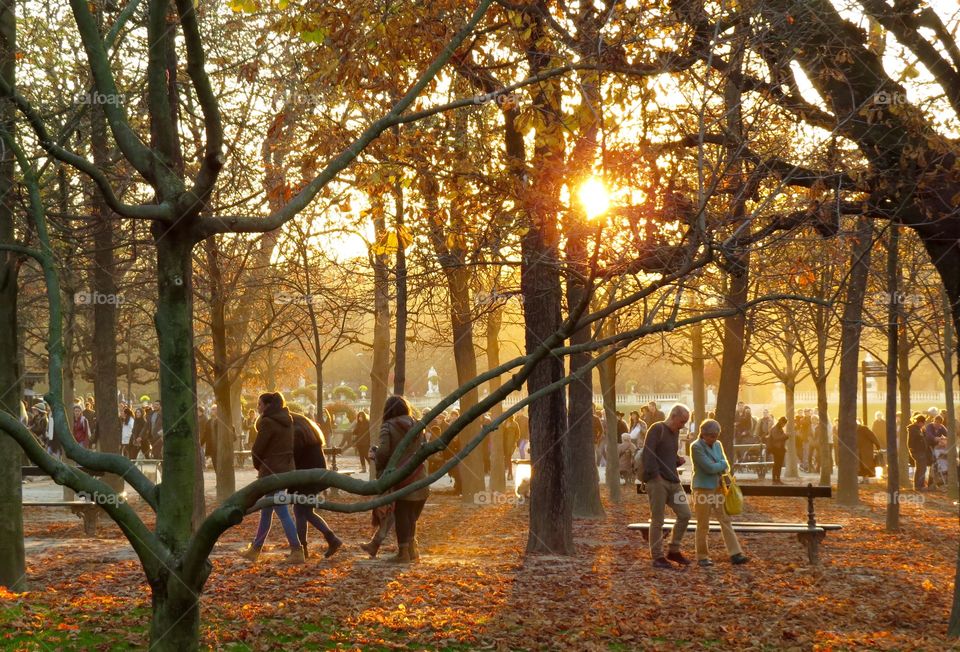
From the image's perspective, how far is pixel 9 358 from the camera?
10.2m

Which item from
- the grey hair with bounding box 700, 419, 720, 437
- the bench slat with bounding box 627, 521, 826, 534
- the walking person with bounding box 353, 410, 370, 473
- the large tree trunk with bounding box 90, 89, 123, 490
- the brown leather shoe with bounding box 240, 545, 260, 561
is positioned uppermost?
the large tree trunk with bounding box 90, 89, 123, 490

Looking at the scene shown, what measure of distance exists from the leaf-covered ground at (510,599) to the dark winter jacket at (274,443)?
106 cm

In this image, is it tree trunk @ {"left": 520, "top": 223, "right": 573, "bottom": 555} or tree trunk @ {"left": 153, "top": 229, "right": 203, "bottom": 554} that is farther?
tree trunk @ {"left": 520, "top": 223, "right": 573, "bottom": 555}

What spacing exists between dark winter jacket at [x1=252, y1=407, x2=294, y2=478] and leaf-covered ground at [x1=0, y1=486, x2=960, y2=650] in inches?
41.9

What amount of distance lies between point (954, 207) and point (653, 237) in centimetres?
314

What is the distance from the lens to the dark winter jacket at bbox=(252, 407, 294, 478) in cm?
1278

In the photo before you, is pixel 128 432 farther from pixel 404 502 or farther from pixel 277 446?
pixel 404 502

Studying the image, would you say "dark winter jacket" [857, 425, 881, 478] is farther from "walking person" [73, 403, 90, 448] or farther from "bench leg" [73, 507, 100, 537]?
"walking person" [73, 403, 90, 448]

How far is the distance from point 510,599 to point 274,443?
3485 millimetres

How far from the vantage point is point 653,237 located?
870cm

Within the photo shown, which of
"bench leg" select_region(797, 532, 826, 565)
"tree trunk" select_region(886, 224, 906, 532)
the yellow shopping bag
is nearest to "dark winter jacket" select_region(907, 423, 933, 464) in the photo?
"tree trunk" select_region(886, 224, 906, 532)

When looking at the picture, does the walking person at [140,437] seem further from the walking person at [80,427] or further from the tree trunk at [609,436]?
the tree trunk at [609,436]

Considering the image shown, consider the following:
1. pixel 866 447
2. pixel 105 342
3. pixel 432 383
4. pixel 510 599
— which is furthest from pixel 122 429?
pixel 432 383

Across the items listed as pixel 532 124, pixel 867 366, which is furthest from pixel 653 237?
pixel 867 366
